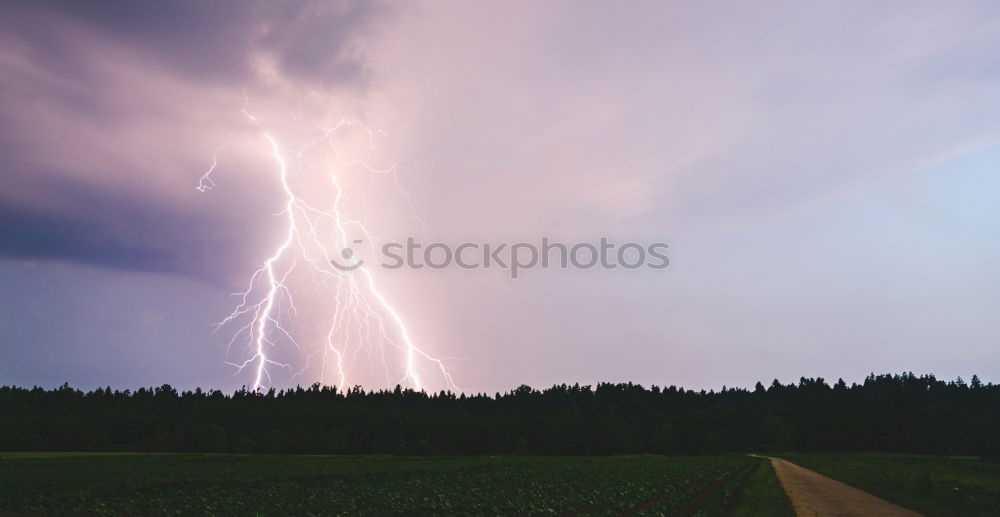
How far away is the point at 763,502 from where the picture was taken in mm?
30625

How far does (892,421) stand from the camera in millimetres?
143125

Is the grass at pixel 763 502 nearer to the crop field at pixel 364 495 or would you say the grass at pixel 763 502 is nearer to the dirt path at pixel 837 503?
the dirt path at pixel 837 503

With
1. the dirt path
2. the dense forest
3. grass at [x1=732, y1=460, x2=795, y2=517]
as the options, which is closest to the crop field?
grass at [x1=732, y1=460, x2=795, y2=517]

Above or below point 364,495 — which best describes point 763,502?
above

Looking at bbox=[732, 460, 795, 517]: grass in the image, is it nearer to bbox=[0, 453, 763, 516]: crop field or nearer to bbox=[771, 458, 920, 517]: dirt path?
bbox=[771, 458, 920, 517]: dirt path

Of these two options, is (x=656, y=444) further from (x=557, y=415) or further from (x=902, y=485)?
(x=902, y=485)

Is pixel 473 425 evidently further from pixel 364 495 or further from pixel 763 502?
pixel 763 502

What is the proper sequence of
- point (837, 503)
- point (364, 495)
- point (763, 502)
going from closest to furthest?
point (763, 502) → point (837, 503) → point (364, 495)

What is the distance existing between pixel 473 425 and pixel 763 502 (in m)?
105

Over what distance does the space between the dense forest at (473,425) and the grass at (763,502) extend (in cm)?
8691

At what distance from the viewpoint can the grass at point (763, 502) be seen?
2633 centimetres

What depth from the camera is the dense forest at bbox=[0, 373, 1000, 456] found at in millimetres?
112188

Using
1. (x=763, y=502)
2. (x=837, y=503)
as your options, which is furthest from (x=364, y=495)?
(x=837, y=503)

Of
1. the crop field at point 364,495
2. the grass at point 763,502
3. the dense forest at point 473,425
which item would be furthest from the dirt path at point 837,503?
the dense forest at point 473,425
